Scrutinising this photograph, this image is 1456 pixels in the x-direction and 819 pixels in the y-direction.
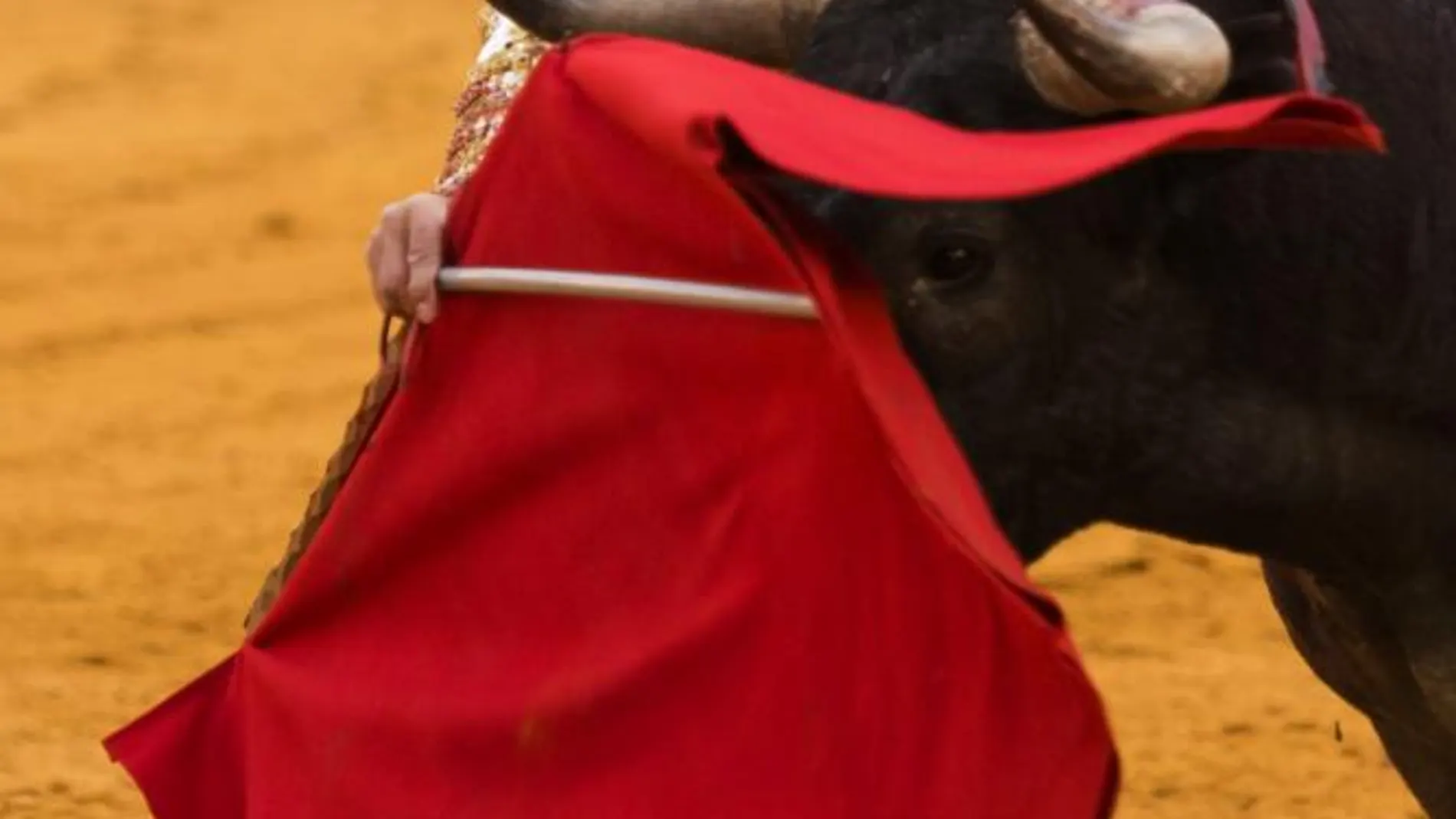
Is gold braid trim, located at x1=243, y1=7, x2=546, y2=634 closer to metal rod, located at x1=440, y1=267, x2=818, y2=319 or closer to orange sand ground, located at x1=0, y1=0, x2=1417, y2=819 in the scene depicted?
metal rod, located at x1=440, y1=267, x2=818, y2=319

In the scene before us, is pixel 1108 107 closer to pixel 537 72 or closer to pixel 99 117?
pixel 537 72

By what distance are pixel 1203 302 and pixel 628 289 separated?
51cm

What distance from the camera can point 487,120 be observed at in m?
2.92

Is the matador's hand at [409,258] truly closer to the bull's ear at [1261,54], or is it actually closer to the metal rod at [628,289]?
the metal rod at [628,289]

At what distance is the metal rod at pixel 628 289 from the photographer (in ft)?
7.54

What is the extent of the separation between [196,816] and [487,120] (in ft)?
2.41

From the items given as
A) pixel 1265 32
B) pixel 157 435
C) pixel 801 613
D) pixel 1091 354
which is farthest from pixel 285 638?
pixel 157 435

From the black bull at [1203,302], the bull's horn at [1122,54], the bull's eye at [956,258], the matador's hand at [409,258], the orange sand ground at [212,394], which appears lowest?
the orange sand ground at [212,394]

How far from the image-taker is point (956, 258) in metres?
2.43

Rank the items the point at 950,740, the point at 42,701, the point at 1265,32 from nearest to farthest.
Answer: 1. the point at 950,740
2. the point at 1265,32
3. the point at 42,701

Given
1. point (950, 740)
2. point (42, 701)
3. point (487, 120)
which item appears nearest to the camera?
point (950, 740)

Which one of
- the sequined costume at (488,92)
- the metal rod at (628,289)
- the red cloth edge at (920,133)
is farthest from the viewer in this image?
the sequined costume at (488,92)

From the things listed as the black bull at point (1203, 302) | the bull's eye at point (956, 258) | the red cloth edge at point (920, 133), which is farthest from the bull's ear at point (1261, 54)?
the bull's eye at point (956, 258)

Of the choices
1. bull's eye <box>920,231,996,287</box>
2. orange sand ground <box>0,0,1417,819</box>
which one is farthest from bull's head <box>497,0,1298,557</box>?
orange sand ground <box>0,0,1417,819</box>
